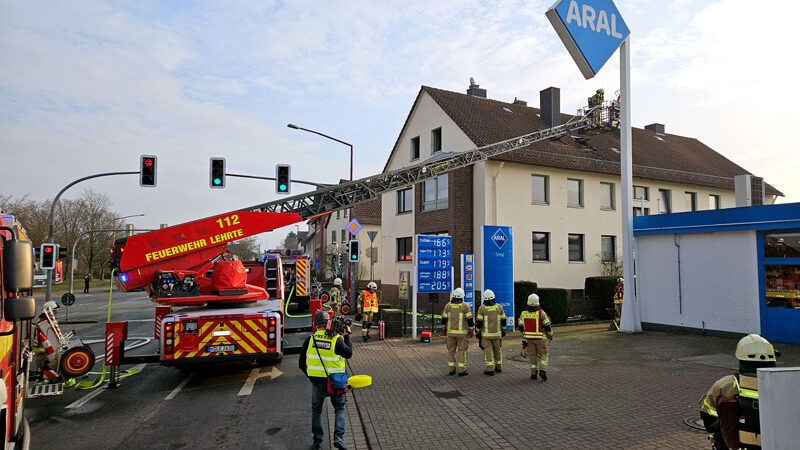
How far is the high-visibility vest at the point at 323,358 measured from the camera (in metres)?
5.87

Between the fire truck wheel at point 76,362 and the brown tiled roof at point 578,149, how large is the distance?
16626 mm

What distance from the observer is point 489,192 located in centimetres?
2112

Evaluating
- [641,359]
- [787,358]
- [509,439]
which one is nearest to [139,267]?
[509,439]

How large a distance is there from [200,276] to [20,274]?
17.7 feet

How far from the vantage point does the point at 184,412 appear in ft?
24.6

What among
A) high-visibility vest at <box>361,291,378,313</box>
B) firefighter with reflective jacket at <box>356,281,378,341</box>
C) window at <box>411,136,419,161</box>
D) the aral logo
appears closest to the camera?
firefighter with reflective jacket at <box>356,281,378,341</box>

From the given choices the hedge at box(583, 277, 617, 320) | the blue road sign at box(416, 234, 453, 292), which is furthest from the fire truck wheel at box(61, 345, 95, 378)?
the hedge at box(583, 277, 617, 320)

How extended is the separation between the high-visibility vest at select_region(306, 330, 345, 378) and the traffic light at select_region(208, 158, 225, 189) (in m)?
12.5

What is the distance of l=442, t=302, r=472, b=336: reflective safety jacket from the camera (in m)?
9.87

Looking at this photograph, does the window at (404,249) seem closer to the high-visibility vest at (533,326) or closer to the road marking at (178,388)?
the high-visibility vest at (533,326)

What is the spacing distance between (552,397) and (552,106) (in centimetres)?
2194

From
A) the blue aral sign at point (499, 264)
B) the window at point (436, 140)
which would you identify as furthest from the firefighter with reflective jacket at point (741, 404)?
the window at point (436, 140)

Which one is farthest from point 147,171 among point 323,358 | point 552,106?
point 552,106

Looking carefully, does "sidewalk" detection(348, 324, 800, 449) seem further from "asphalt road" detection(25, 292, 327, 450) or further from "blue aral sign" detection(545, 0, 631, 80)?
"blue aral sign" detection(545, 0, 631, 80)
